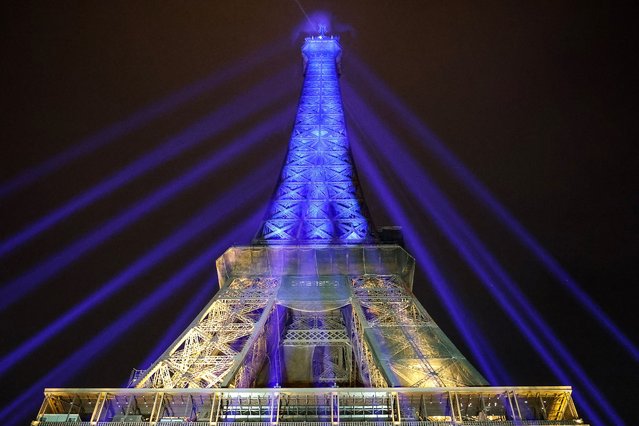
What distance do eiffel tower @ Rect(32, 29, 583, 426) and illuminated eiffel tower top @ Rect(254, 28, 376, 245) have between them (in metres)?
0.13

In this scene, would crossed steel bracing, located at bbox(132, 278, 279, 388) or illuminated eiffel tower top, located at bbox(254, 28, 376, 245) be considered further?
illuminated eiffel tower top, located at bbox(254, 28, 376, 245)

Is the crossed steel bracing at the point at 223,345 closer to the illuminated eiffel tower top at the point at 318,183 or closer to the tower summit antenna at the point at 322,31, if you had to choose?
the illuminated eiffel tower top at the point at 318,183

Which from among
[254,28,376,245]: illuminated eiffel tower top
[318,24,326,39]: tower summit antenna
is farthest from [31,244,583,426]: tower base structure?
[318,24,326,39]: tower summit antenna

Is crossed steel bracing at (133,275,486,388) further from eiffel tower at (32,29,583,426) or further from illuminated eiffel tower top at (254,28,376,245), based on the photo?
illuminated eiffel tower top at (254,28,376,245)

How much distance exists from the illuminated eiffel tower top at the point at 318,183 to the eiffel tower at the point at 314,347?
126 mm

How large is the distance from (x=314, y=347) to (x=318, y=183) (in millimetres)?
14143

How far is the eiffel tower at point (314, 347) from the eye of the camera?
14.2 metres

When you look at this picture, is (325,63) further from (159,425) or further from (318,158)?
(159,425)

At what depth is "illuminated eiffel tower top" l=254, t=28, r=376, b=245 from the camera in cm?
3359

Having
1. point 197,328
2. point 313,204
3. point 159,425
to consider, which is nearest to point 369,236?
point 313,204

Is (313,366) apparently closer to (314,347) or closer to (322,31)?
(314,347)

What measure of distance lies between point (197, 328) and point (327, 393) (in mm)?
9004

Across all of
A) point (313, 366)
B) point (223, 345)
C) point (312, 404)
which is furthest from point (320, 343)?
point (312, 404)

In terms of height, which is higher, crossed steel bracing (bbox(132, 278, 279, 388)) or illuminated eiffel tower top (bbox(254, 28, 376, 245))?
illuminated eiffel tower top (bbox(254, 28, 376, 245))
